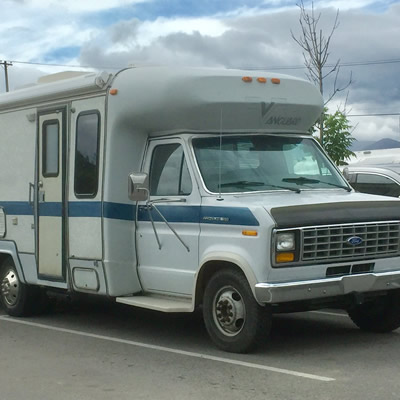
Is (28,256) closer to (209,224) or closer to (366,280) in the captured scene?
(209,224)

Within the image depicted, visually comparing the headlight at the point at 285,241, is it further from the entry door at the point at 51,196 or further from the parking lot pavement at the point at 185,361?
the entry door at the point at 51,196

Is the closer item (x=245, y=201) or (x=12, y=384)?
(x=12, y=384)

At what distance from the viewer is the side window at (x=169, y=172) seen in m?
8.30

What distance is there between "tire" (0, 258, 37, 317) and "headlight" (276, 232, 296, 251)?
4.24m

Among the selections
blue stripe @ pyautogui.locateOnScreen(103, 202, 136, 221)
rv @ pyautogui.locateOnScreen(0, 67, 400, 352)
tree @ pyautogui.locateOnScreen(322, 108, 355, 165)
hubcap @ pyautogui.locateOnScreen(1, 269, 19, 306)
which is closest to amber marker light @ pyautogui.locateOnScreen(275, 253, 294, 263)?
rv @ pyautogui.locateOnScreen(0, 67, 400, 352)

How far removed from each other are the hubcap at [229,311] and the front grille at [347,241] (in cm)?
77

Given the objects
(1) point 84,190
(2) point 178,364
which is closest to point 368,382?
(2) point 178,364

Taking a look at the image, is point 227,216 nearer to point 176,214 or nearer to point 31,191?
point 176,214

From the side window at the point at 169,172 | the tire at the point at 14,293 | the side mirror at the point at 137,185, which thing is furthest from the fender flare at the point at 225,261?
the tire at the point at 14,293

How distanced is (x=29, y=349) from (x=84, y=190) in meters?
1.91

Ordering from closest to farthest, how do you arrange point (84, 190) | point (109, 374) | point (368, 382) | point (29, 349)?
point (368, 382) → point (109, 374) → point (29, 349) → point (84, 190)

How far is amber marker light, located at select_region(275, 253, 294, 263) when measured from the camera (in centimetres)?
723

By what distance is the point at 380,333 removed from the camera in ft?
28.3

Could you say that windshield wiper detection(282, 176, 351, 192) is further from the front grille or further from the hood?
the front grille
